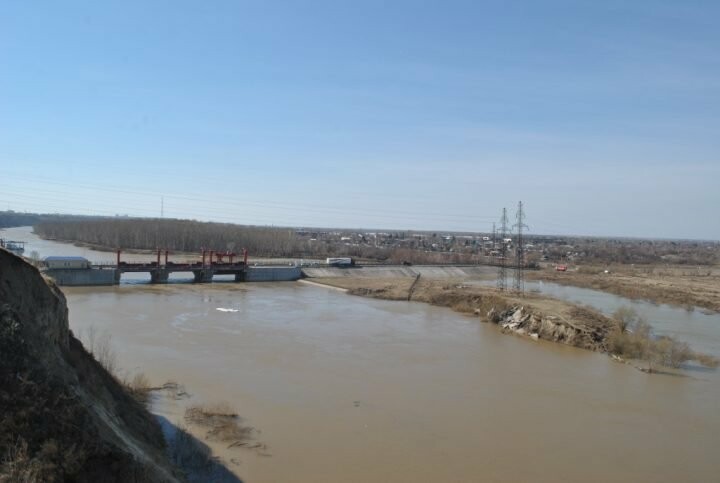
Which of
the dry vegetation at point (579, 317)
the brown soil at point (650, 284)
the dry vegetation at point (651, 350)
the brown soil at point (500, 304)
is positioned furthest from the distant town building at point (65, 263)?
the brown soil at point (650, 284)

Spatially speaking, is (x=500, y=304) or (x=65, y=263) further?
(x=65, y=263)

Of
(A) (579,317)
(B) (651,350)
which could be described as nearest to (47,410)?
(B) (651,350)

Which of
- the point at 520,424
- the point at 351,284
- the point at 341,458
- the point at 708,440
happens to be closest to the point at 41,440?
the point at 341,458

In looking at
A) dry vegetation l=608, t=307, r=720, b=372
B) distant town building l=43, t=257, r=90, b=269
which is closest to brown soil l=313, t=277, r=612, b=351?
dry vegetation l=608, t=307, r=720, b=372

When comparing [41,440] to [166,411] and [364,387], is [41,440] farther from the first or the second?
[364,387]

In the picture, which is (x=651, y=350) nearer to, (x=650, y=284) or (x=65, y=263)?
(x=65, y=263)

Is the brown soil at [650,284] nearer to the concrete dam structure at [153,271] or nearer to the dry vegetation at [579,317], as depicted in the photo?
the dry vegetation at [579,317]
